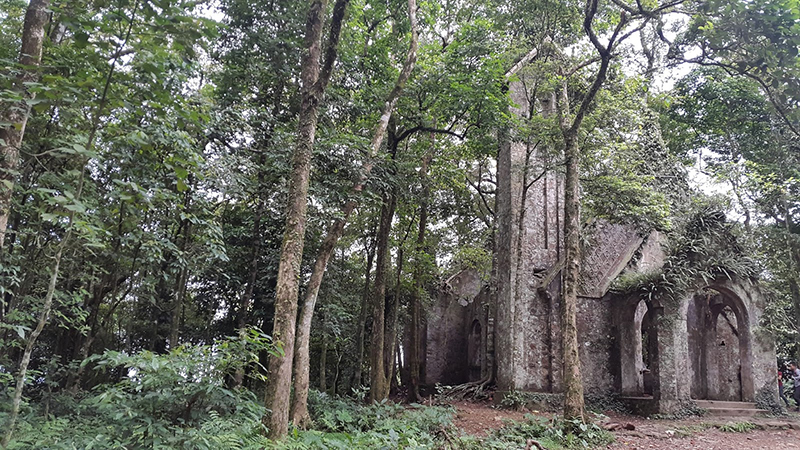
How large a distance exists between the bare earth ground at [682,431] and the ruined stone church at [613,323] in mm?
756

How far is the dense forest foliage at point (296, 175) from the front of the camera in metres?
4.07

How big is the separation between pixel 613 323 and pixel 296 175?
11106mm

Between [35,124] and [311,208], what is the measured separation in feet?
16.3

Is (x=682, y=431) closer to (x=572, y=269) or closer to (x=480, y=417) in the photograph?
(x=480, y=417)

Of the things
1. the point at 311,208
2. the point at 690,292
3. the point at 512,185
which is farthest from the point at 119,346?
the point at 690,292

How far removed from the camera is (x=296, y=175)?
252 inches

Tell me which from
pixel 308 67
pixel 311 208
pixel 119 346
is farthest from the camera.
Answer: pixel 119 346

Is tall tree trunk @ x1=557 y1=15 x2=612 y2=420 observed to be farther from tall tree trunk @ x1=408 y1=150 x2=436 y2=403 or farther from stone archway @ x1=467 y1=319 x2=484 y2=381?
stone archway @ x1=467 y1=319 x2=484 y2=381

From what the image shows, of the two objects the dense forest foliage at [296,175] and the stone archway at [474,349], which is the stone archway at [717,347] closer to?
the dense forest foliage at [296,175]

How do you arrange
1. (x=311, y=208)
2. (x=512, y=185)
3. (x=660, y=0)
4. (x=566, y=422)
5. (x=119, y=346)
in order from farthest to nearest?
(x=119, y=346) → (x=512, y=185) → (x=660, y=0) → (x=311, y=208) → (x=566, y=422)

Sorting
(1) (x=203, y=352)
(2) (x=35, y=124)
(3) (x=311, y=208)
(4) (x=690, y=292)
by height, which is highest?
(2) (x=35, y=124)

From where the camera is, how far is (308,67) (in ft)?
22.3

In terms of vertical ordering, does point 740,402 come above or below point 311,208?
below

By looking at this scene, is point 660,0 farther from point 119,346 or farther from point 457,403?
point 119,346
